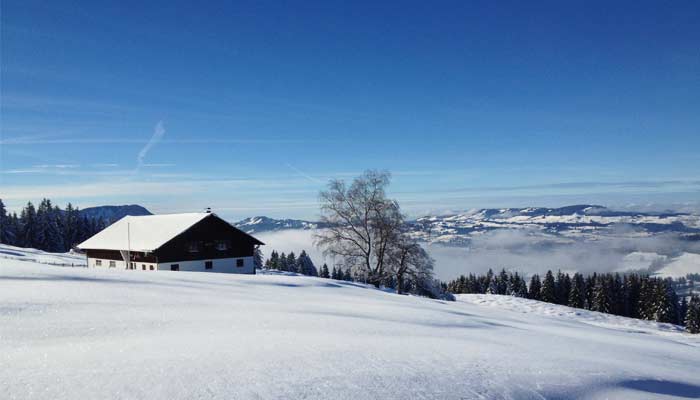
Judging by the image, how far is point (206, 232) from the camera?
34.5 m

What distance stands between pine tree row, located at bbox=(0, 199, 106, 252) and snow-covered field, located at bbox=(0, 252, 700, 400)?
80329 mm

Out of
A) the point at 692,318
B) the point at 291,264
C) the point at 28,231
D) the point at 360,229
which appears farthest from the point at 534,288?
the point at 28,231

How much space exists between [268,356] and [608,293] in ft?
302

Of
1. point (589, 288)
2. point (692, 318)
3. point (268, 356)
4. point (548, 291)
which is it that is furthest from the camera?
point (589, 288)

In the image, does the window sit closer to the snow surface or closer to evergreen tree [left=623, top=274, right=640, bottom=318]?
the snow surface

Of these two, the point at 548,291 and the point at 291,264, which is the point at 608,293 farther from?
the point at 291,264

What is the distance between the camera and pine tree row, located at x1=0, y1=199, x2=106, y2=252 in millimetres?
71938

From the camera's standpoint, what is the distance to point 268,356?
453 centimetres

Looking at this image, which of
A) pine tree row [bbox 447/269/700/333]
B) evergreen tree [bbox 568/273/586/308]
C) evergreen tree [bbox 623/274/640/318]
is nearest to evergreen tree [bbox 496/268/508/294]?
pine tree row [bbox 447/269/700/333]

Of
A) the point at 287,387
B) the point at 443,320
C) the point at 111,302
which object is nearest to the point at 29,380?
the point at 287,387

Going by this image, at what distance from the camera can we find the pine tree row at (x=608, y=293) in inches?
2798

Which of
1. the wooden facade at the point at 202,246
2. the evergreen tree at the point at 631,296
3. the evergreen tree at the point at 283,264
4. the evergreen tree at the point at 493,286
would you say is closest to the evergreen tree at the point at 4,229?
the wooden facade at the point at 202,246

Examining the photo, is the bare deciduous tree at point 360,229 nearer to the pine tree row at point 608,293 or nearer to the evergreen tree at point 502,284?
the pine tree row at point 608,293

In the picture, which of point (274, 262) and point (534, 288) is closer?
point (534, 288)
